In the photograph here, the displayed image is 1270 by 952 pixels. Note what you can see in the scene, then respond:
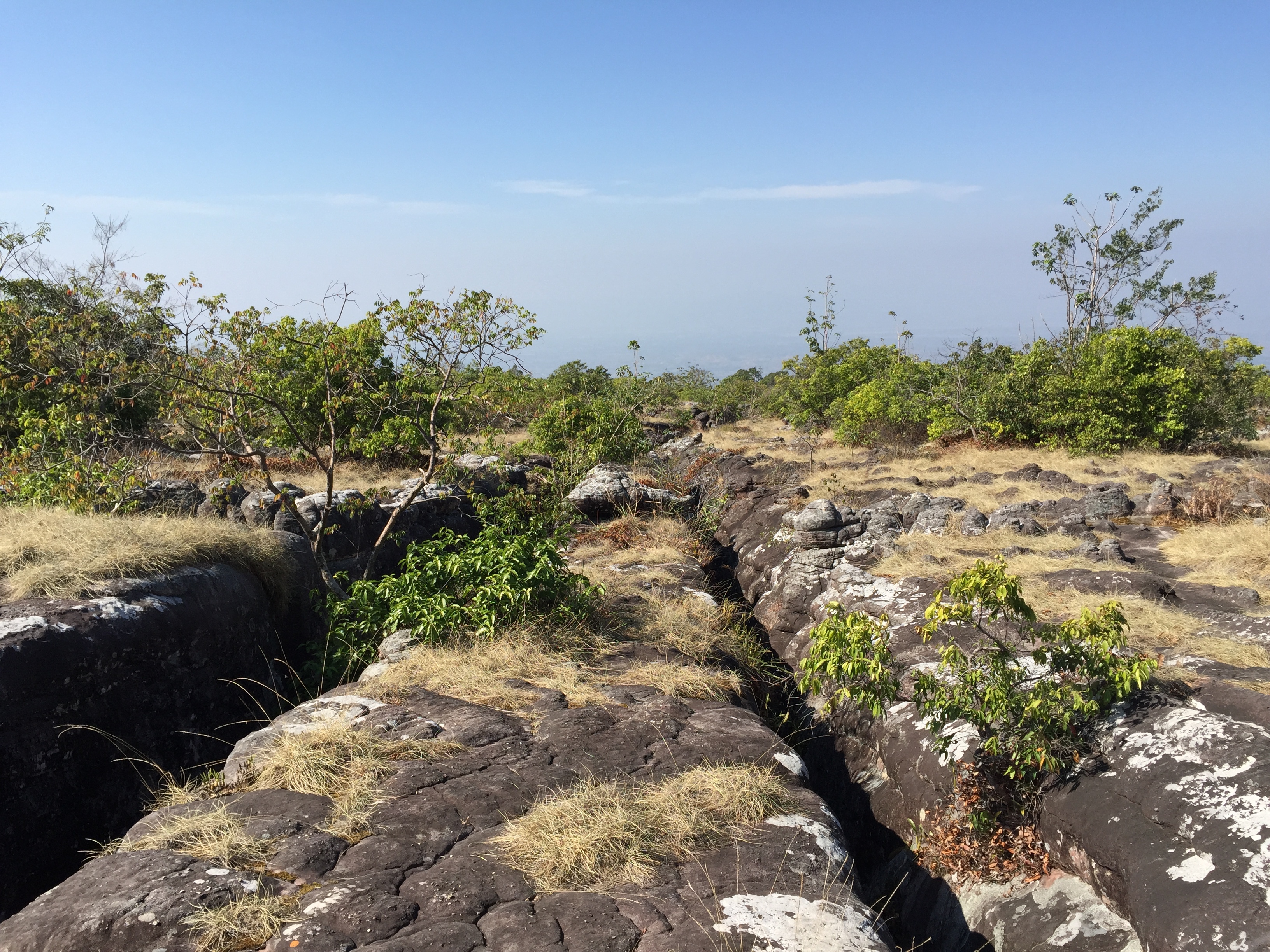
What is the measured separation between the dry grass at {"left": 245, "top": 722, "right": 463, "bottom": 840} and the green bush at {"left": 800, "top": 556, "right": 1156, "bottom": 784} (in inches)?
109

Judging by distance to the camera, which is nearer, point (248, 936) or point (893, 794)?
point (248, 936)

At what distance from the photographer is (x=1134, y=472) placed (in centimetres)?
1650

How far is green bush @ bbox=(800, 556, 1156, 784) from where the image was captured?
536cm

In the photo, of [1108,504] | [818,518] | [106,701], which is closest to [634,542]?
[818,518]

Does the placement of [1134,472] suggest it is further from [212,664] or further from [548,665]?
[212,664]

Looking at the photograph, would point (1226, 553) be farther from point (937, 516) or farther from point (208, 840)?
point (208, 840)

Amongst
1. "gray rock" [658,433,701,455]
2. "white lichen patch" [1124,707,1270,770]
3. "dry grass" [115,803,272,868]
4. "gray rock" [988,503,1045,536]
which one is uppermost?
"white lichen patch" [1124,707,1270,770]

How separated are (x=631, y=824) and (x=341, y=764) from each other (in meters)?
1.98

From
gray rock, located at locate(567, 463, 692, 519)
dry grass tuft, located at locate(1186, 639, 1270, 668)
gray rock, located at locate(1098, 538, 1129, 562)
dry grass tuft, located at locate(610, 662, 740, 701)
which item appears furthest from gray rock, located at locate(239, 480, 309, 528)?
gray rock, located at locate(1098, 538, 1129, 562)

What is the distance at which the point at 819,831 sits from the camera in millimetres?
4762

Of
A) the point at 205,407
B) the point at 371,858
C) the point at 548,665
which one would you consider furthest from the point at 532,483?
the point at 371,858

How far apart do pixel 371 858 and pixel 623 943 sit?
4.81ft

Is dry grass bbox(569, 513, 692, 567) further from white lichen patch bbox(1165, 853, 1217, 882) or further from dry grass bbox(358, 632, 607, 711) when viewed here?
white lichen patch bbox(1165, 853, 1217, 882)

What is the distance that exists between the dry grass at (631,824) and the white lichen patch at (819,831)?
7 cm
